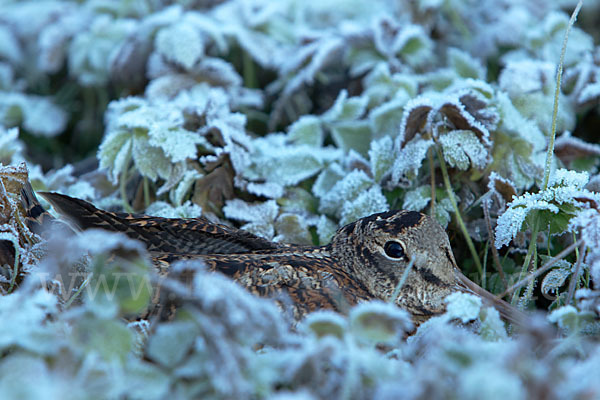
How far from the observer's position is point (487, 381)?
824 mm

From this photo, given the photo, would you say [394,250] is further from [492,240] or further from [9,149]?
[9,149]

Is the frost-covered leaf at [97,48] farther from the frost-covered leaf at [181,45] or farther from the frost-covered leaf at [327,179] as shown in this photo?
the frost-covered leaf at [327,179]

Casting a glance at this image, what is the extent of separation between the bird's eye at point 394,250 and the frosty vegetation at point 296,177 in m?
0.26

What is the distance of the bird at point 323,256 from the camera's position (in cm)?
160

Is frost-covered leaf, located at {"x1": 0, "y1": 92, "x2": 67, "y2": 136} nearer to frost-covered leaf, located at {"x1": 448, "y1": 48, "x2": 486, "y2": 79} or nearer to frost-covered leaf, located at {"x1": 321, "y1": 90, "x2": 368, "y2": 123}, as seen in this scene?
frost-covered leaf, located at {"x1": 321, "y1": 90, "x2": 368, "y2": 123}

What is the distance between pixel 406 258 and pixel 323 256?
258mm

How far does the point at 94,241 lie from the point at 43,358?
0.25 m

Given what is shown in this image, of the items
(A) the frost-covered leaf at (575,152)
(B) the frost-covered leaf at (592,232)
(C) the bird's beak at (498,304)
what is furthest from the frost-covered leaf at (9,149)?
(A) the frost-covered leaf at (575,152)

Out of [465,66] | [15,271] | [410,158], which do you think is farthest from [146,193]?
[465,66]

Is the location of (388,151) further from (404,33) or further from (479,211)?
(404,33)

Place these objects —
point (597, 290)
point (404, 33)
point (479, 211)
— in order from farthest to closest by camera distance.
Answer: point (404, 33), point (479, 211), point (597, 290)

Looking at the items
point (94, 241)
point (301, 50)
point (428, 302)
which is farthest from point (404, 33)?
point (94, 241)

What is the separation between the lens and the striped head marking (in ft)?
5.51

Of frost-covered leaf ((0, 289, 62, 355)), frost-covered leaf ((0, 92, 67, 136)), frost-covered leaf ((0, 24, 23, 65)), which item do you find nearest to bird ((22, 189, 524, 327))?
frost-covered leaf ((0, 289, 62, 355))
